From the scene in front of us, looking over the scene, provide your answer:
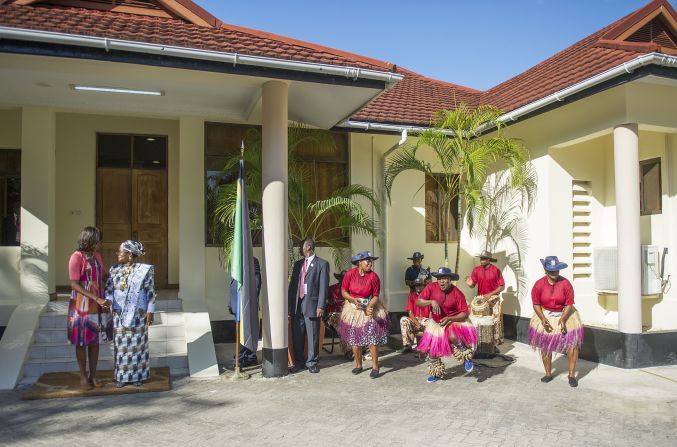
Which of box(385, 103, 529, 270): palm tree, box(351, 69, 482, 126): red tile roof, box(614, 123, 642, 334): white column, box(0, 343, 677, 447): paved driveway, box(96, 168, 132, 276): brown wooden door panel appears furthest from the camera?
box(351, 69, 482, 126): red tile roof

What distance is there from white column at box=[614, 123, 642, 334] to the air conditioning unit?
2.87 ft

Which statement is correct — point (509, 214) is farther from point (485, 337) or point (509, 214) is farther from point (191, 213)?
point (191, 213)

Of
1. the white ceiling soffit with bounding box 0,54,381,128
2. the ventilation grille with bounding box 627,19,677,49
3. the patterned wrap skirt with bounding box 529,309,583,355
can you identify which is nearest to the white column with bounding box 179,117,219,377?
the white ceiling soffit with bounding box 0,54,381,128

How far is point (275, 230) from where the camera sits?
749 cm

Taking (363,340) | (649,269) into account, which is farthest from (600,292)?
(363,340)

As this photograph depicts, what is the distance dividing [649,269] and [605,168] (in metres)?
2.12

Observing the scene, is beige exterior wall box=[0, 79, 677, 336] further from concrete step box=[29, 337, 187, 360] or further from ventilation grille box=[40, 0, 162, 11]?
ventilation grille box=[40, 0, 162, 11]

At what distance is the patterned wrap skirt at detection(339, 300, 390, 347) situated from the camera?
7512 mm

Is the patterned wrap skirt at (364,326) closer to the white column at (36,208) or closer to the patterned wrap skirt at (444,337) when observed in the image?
the patterned wrap skirt at (444,337)

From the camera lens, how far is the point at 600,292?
9516 millimetres

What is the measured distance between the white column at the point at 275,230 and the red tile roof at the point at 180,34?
22.6 inches

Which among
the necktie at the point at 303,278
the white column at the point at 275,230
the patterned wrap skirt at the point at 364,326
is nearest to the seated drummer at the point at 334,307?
the necktie at the point at 303,278

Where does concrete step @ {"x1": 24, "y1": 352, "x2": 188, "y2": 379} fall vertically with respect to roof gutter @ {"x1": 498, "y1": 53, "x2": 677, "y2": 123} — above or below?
below

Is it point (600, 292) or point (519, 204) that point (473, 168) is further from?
point (600, 292)
